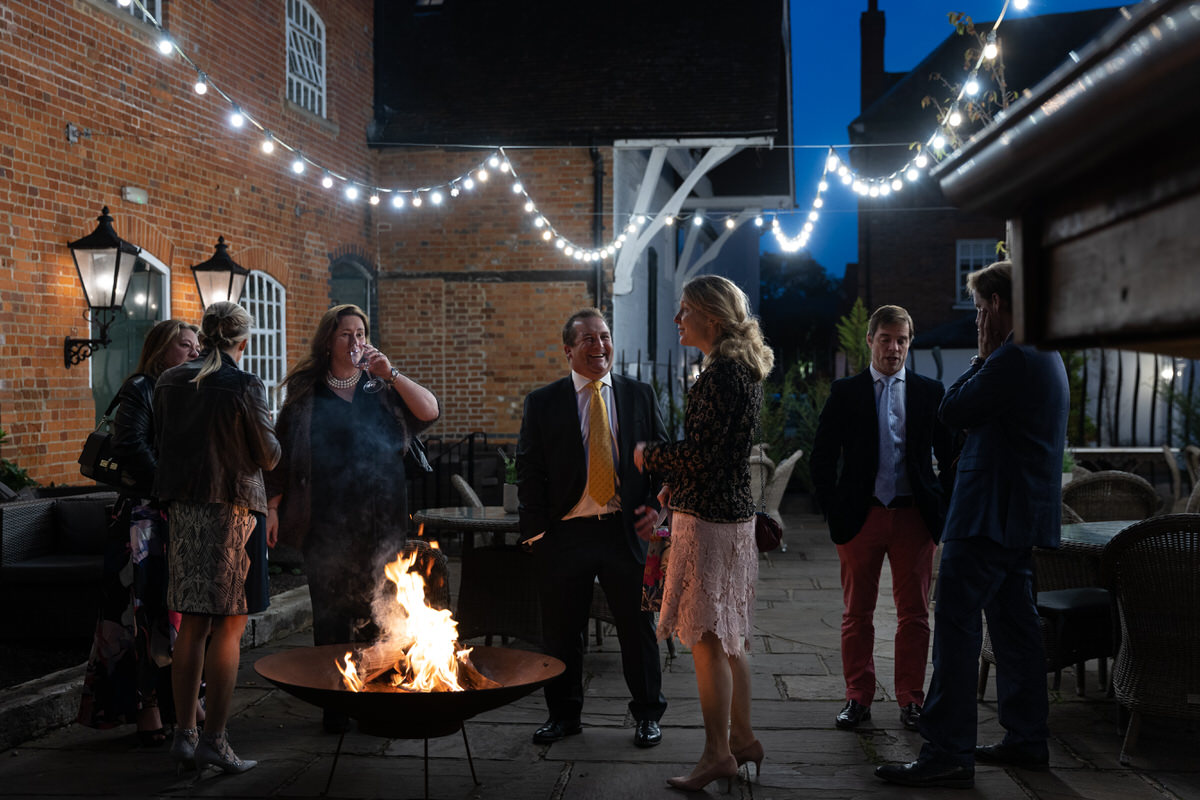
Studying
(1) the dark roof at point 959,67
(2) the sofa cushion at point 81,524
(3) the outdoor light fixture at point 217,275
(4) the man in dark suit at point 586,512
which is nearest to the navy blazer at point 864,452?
(4) the man in dark suit at point 586,512

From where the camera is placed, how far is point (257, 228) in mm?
10750

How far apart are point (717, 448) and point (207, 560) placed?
2076 mm

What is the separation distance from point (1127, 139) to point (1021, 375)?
121 inches

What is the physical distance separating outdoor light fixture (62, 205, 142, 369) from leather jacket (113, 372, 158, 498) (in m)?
3.65

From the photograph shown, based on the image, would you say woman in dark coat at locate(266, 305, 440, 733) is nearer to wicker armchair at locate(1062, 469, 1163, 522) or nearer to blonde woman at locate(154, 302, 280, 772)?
blonde woman at locate(154, 302, 280, 772)

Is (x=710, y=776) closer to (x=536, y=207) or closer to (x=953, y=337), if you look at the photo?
(x=536, y=207)

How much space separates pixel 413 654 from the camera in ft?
12.9

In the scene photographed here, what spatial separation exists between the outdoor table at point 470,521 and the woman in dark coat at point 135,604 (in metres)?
1.76

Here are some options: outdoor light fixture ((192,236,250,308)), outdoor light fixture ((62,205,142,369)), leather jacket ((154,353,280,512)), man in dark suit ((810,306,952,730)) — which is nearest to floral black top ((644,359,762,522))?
man in dark suit ((810,306,952,730))

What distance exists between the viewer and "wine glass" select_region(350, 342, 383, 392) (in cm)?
461

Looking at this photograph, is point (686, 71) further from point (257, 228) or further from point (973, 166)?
point (973, 166)

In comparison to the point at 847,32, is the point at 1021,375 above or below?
below

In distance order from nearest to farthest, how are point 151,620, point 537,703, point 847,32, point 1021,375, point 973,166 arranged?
point 973,166 → point 1021,375 → point 151,620 → point 537,703 → point 847,32

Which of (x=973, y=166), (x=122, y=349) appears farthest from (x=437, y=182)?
(x=973, y=166)
